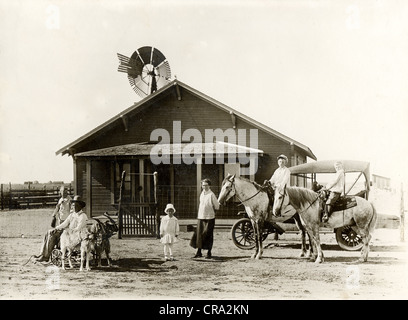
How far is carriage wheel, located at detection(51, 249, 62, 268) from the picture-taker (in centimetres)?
1008

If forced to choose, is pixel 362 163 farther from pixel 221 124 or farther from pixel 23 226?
pixel 23 226

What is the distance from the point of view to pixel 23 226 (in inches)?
721

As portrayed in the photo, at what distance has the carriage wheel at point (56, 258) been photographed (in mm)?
10078

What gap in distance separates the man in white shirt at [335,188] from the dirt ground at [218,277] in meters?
1.10

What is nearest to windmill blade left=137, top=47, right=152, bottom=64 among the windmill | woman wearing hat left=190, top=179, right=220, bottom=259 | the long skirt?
the windmill

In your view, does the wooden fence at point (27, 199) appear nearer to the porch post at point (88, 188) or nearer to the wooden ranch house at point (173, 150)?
the wooden ranch house at point (173, 150)

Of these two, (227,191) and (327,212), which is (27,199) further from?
(327,212)

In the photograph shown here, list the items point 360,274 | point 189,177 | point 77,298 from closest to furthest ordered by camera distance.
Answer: point 77,298, point 360,274, point 189,177

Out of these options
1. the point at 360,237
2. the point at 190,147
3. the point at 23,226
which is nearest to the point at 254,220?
the point at 360,237

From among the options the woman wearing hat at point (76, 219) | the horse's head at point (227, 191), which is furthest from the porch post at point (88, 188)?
the horse's head at point (227, 191)

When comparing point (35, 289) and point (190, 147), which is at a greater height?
point (190, 147)

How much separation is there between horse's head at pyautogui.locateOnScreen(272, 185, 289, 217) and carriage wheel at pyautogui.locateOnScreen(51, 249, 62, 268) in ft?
15.4

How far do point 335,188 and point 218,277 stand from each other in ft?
10.3

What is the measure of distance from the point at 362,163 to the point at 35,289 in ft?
24.7
